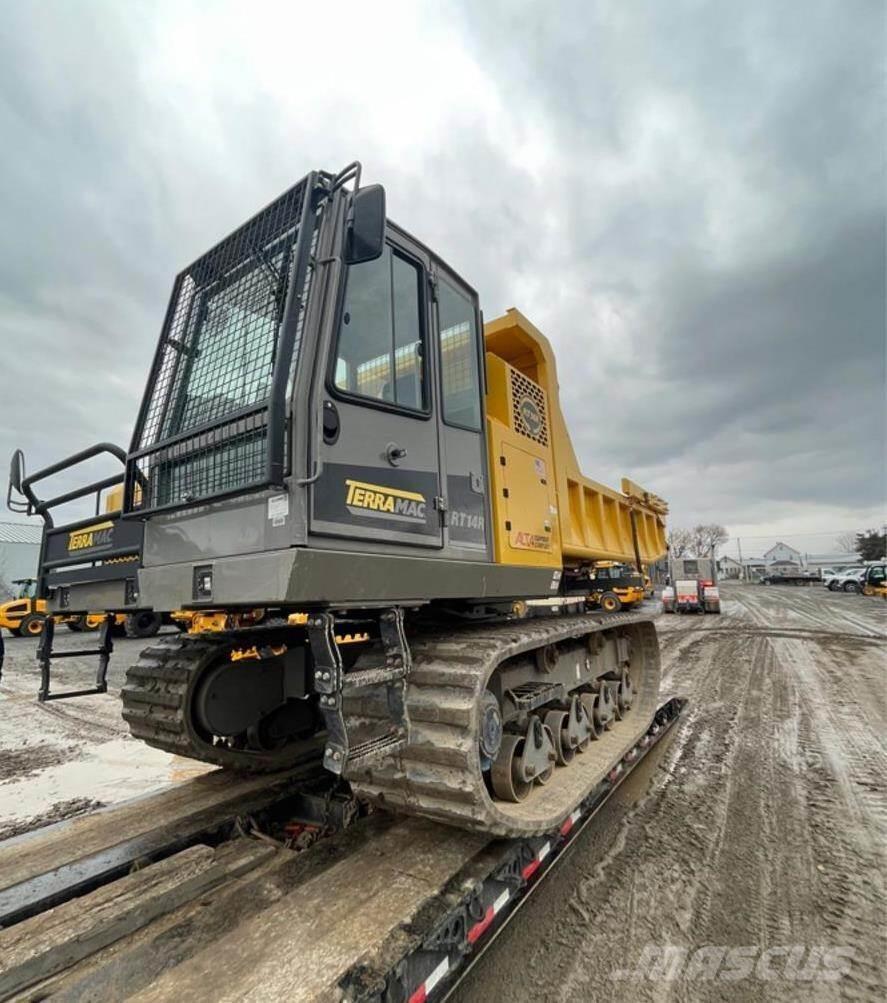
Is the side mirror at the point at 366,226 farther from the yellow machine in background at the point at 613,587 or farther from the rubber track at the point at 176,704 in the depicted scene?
the yellow machine in background at the point at 613,587

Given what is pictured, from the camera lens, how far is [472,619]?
3.84 m

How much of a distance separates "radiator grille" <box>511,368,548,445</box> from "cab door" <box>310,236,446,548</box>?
111 cm

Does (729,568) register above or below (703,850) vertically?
above

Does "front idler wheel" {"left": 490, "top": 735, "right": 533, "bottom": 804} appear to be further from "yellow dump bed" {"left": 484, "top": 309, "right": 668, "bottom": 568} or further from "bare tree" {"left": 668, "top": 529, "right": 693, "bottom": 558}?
"bare tree" {"left": 668, "top": 529, "right": 693, "bottom": 558}

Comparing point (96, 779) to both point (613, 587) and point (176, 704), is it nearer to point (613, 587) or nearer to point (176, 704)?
point (176, 704)

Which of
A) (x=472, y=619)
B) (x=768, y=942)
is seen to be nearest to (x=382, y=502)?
(x=472, y=619)

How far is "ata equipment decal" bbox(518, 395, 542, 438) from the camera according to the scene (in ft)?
13.5

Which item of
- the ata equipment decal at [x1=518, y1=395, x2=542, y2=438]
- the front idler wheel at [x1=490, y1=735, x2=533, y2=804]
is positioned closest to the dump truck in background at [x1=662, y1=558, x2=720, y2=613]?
the ata equipment decal at [x1=518, y1=395, x2=542, y2=438]

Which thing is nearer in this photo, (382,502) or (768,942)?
(382,502)

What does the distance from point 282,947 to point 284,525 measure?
5.30ft

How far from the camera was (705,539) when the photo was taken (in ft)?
287

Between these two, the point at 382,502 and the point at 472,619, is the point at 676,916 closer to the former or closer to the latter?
the point at 472,619

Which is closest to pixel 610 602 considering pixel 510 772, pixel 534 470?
pixel 534 470

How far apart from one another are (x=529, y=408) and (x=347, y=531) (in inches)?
89.7
